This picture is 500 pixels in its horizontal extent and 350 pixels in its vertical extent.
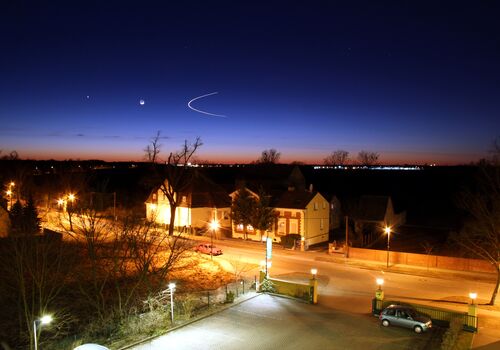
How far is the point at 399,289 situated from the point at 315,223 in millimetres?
18567

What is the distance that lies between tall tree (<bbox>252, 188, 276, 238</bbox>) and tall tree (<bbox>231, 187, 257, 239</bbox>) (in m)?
0.51

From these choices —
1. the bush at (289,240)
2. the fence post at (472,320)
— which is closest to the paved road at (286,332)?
the fence post at (472,320)

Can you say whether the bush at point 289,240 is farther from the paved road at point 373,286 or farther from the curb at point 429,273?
the curb at point 429,273

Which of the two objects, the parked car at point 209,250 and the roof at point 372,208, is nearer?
the parked car at point 209,250

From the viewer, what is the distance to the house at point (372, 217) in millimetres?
50875

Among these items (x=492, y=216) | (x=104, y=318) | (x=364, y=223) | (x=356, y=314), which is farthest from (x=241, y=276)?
(x=364, y=223)

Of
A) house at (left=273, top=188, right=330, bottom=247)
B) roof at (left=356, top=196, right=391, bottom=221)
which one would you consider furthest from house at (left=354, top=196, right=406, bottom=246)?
house at (left=273, top=188, right=330, bottom=247)

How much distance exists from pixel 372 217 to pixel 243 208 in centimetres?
1655

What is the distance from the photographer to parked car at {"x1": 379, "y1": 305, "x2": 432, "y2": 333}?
2212 cm

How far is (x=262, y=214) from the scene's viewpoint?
158ft

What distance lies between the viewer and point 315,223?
4894 centimetres

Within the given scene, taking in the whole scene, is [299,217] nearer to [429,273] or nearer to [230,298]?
[429,273]

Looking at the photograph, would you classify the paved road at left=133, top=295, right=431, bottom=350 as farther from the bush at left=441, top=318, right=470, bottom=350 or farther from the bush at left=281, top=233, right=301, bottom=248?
the bush at left=281, top=233, right=301, bottom=248

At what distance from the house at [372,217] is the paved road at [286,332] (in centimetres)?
2605
